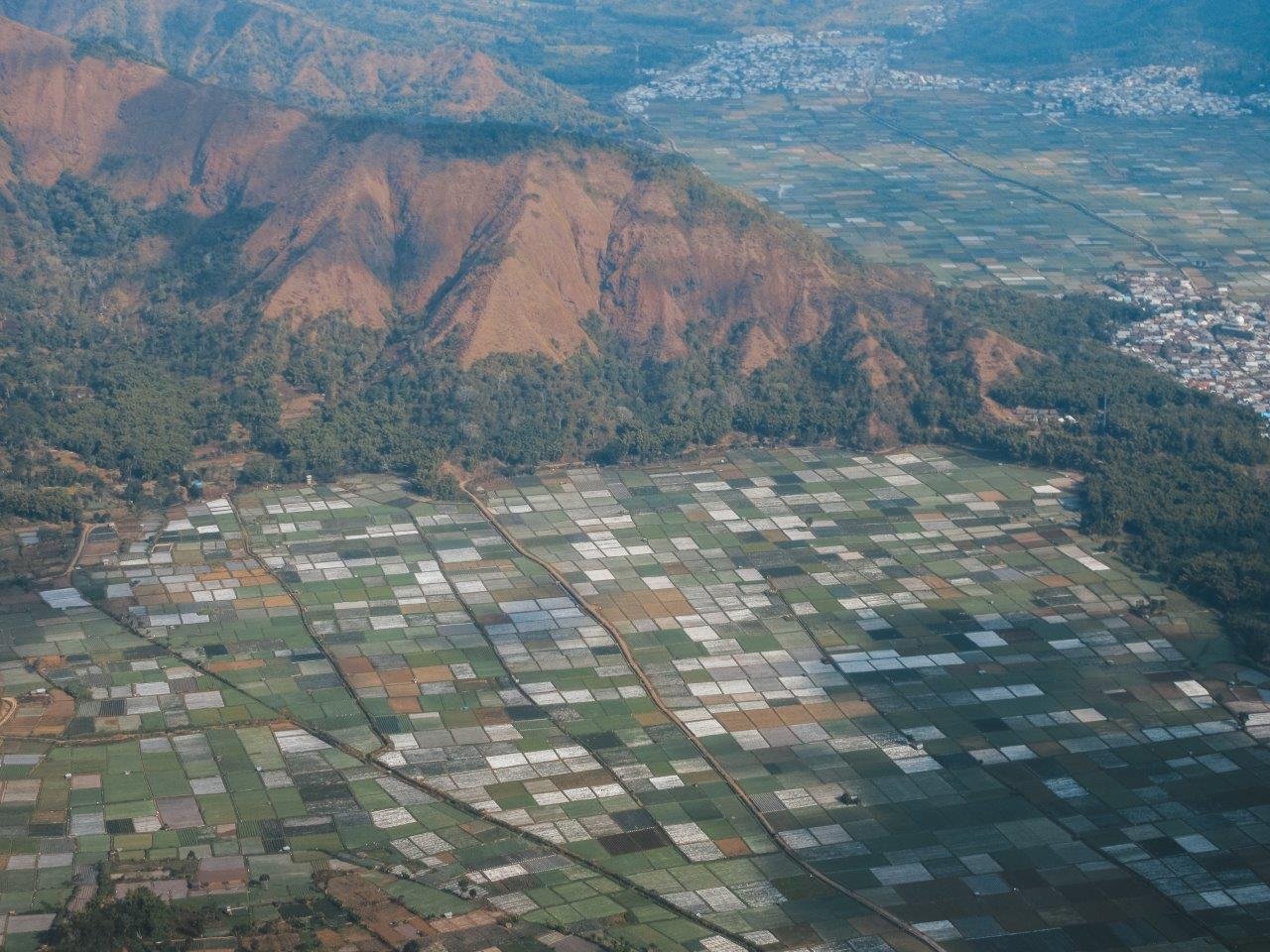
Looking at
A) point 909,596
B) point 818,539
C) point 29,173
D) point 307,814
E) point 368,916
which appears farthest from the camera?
point 29,173

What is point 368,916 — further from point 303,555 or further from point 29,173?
point 29,173

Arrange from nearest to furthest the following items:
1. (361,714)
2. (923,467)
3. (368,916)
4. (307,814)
A: (368,916) < (307,814) < (361,714) < (923,467)

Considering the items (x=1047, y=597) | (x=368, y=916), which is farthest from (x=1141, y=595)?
(x=368, y=916)

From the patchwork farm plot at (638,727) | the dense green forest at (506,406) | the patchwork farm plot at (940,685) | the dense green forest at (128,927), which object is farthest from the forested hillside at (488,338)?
Answer: the dense green forest at (128,927)

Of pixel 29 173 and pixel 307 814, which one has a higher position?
pixel 29 173

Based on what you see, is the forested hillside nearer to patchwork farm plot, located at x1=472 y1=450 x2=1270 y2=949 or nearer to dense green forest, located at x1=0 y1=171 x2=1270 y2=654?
dense green forest, located at x1=0 y1=171 x2=1270 y2=654

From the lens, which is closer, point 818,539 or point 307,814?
point 307,814
